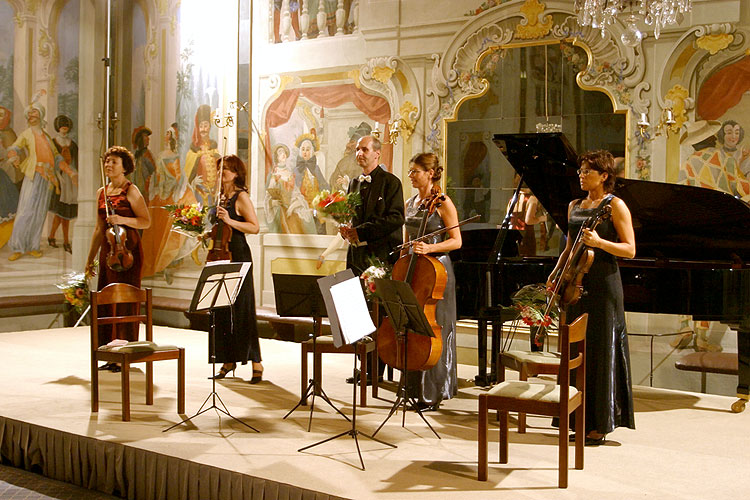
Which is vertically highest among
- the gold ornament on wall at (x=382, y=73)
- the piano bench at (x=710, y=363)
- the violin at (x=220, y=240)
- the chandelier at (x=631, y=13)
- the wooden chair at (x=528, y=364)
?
Result: the chandelier at (x=631, y=13)

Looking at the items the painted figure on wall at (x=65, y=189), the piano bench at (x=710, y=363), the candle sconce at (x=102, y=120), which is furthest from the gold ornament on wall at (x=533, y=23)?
the painted figure on wall at (x=65, y=189)

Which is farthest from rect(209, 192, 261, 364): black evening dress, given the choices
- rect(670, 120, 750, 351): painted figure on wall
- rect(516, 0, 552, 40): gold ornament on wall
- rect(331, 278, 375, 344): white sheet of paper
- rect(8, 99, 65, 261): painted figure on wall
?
rect(8, 99, 65, 261): painted figure on wall

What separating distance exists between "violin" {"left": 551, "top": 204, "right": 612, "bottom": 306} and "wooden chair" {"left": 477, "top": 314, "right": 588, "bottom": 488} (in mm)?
494

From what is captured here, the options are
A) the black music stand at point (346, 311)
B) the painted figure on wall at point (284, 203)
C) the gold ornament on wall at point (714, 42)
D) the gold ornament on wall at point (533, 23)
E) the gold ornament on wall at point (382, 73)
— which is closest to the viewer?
the black music stand at point (346, 311)

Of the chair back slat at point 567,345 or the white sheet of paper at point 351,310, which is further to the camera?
the white sheet of paper at point 351,310

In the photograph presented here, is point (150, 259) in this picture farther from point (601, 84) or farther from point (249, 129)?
point (601, 84)

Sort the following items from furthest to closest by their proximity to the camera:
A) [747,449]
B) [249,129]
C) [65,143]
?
[65,143] < [249,129] < [747,449]

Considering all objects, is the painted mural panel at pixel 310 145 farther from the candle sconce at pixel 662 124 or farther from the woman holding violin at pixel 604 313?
the woman holding violin at pixel 604 313

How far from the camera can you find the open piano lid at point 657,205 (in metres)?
5.46

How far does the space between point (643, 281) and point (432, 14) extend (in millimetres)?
3812

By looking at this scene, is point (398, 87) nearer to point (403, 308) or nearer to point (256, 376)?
point (256, 376)

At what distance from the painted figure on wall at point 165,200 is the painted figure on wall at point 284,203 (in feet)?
3.78

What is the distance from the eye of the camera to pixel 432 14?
26.5ft

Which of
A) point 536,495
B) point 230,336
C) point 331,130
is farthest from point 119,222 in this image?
point 536,495
